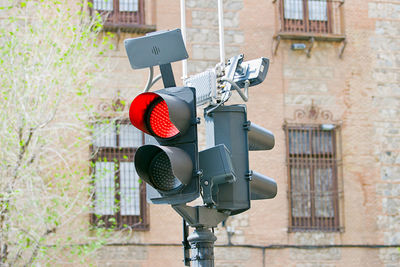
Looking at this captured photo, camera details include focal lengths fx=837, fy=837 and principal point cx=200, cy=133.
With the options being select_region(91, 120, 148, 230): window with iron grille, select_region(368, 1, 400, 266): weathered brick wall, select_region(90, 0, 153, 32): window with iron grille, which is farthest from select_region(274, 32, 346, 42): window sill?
select_region(91, 120, 148, 230): window with iron grille

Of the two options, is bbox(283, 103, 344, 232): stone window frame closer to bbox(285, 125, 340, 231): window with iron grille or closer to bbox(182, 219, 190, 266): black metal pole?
bbox(285, 125, 340, 231): window with iron grille

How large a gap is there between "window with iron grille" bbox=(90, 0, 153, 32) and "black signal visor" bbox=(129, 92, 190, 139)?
425 inches

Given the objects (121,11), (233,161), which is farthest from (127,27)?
(233,161)

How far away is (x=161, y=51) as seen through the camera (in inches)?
187

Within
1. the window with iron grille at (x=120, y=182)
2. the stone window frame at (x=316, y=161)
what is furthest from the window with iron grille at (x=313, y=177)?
the window with iron grille at (x=120, y=182)

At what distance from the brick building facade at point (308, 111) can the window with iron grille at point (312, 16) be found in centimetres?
2

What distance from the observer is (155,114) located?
186 inches

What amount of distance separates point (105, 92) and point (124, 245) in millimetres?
2798

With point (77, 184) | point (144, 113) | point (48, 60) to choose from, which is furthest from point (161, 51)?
point (77, 184)

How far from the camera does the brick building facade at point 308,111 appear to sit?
50.4ft

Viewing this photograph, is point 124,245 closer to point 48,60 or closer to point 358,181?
point 48,60

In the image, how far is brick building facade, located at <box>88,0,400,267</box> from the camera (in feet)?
50.4

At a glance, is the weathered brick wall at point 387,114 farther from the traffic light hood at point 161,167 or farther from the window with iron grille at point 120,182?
the traffic light hood at point 161,167

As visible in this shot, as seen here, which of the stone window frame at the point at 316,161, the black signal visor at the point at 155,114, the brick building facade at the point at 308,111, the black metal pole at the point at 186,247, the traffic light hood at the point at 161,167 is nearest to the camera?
the traffic light hood at the point at 161,167
